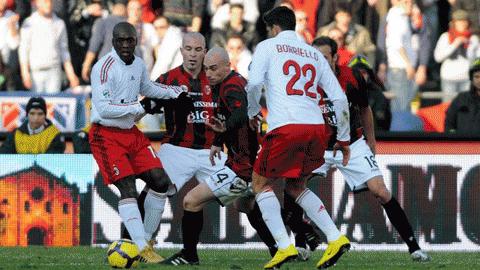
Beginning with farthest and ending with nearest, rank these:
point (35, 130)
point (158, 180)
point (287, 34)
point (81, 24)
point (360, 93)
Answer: point (81, 24)
point (35, 130)
point (360, 93)
point (158, 180)
point (287, 34)

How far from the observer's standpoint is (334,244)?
1090 centimetres

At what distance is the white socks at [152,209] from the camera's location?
1266 centimetres

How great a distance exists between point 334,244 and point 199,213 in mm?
1618

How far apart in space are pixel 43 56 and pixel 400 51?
4634 mm

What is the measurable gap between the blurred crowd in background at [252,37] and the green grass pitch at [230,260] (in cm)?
381

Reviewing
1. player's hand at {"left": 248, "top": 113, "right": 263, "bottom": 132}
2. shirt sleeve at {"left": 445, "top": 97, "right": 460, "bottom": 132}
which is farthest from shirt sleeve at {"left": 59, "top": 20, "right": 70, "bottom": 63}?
player's hand at {"left": 248, "top": 113, "right": 263, "bottom": 132}

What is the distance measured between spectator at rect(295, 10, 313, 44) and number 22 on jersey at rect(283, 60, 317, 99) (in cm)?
730

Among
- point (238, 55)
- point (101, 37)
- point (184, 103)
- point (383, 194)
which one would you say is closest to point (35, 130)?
point (101, 37)

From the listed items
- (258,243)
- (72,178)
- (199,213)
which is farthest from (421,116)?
(199,213)

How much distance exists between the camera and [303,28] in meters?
18.3

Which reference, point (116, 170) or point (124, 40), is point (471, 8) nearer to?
point (124, 40)

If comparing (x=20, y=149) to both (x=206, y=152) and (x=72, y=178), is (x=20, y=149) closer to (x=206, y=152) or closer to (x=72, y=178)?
(x=72, y=178)

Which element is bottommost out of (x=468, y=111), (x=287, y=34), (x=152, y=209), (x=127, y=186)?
(x=152, y=209)

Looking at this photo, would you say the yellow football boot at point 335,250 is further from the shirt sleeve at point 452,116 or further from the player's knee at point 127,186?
the shirt sleeve at point 452,116
